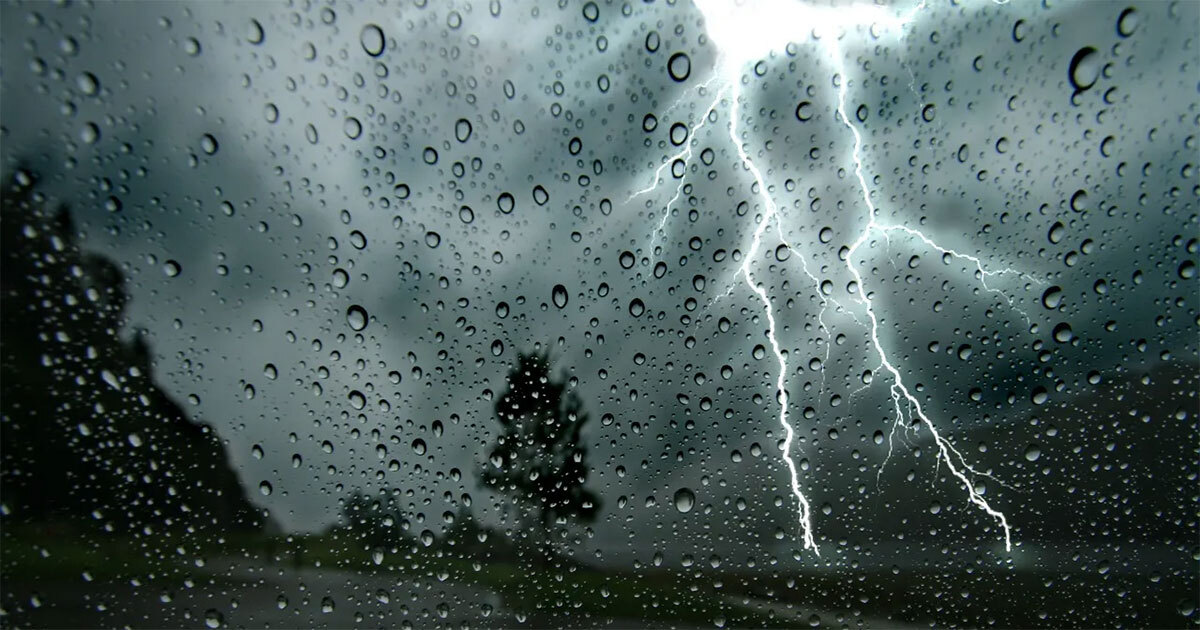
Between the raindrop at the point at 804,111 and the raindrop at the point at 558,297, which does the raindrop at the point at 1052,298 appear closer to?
the raindrop at the point at 804,111

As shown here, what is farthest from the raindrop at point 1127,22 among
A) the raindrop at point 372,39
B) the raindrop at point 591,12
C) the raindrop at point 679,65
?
the raindrop at point 372,39

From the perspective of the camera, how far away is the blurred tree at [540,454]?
1.55 metres

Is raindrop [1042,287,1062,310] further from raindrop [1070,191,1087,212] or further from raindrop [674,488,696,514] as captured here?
raindrop [674,488,696,514]

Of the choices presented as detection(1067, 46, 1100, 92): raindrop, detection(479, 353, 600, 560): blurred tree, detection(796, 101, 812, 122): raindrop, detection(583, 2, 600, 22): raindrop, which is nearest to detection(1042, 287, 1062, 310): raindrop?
detection(1067, 46, 1100, 92): raindrop

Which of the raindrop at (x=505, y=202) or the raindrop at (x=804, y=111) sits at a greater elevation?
the raindrop at (x=804, y=111)

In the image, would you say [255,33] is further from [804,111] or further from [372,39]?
[804,111]

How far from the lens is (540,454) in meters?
1.56

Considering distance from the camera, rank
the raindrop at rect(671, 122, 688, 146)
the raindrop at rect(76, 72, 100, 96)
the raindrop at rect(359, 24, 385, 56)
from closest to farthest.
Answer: the raindrop at rect(76, 72, 100, 96) → the raindrop at rect(359, 24, 385, 56) → the raindrop at rect(671, 122, 688, 146)

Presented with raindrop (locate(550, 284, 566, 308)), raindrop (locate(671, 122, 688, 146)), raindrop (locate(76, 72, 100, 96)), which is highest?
raindrop (locate(671, 122, 688, 146))

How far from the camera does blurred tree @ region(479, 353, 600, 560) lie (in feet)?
5.07

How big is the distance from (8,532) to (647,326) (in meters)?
1.76

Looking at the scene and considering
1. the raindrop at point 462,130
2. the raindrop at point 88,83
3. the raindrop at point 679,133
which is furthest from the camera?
the raindrop at point 679,133

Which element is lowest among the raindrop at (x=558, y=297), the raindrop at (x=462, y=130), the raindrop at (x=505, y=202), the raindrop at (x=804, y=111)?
the raindrop at (x=558, y=297)

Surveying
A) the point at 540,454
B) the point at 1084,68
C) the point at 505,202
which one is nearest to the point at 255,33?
the point at 505,202
